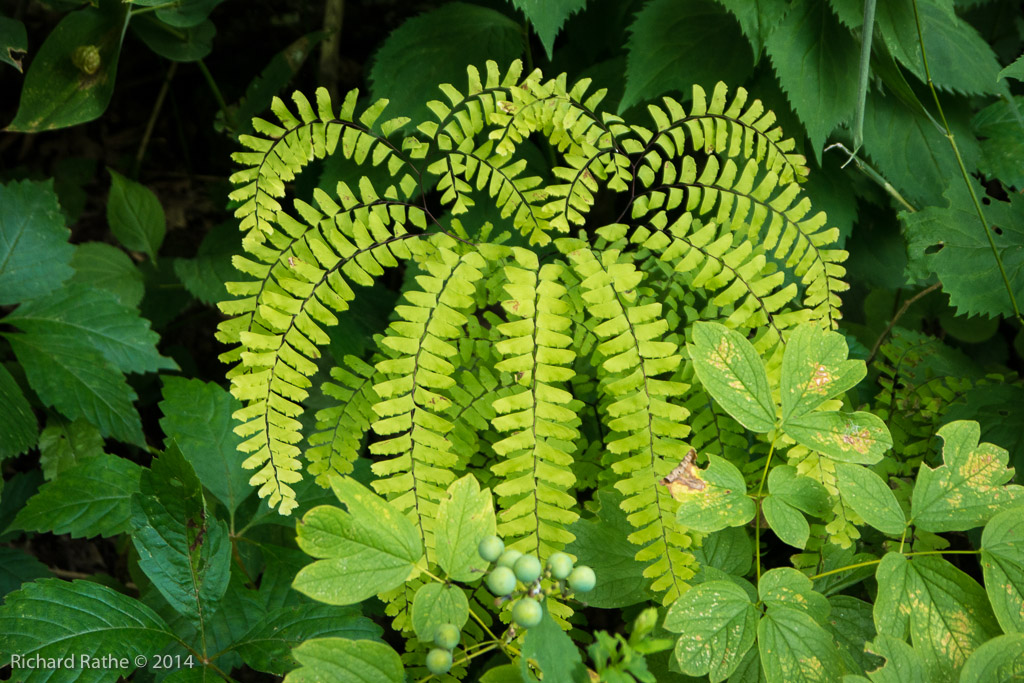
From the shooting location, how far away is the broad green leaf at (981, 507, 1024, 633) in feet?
3.36

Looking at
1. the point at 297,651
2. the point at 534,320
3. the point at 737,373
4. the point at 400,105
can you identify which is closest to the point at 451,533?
the point at 297,651

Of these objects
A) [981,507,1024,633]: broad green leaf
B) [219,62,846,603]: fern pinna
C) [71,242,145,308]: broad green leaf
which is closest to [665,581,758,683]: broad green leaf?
[219,62,846,603]: fern pinna

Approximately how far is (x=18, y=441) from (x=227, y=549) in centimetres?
60

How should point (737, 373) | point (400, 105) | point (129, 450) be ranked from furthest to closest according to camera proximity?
1. point (129, 450)
2. point (400, 105)
3. point (737, 373)

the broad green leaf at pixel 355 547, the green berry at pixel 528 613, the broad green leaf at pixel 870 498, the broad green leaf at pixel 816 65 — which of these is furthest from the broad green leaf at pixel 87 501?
the broad green leaf at pixel 816 65

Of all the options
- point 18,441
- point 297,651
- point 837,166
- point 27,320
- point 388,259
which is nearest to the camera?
point 297,651

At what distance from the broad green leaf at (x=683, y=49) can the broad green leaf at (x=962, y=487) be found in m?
0.97

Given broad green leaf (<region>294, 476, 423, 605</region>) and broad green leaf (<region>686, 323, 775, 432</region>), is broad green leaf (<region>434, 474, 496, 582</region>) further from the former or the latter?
broad green leaf (<region>686, 323, 775, 432</region>)

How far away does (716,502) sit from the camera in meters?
1.03

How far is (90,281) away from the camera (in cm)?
192

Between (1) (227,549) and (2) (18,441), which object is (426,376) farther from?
(2) (18,441)

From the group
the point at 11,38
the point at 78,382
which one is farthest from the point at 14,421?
the point at 11,38

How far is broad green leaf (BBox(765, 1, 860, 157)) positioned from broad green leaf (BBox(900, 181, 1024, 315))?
0.92ft

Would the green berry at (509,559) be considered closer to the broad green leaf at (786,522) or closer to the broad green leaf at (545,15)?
the broad green leaf at (786,522)
